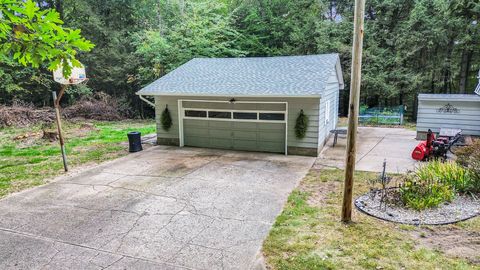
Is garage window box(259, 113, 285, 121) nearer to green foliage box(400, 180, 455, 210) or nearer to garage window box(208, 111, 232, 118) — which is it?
garage window box(208, 111, 232, 118)

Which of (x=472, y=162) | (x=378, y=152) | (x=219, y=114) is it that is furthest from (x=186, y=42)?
(x=472, y=162)

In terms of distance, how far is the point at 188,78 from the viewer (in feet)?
39.6

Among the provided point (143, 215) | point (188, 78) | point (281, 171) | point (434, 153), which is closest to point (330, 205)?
point (281, 171)

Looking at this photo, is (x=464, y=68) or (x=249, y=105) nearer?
(x=249, y=105)

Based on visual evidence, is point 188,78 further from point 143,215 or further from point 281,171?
point 143,215

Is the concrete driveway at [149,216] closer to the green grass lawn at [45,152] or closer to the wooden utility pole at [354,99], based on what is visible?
the green grass lawn at [45,152]

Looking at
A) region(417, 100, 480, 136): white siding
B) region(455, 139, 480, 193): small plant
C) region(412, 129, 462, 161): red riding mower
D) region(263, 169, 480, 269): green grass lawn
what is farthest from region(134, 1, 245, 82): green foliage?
region(263, 169, 480, 269): green grass lawn

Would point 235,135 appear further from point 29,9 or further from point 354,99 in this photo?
point 29,9

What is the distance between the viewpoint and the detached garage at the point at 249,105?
984 cm

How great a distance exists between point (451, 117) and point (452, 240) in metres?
8.97

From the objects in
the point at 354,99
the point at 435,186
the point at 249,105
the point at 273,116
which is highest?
the point at 354,99

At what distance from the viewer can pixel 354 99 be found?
4785 mm

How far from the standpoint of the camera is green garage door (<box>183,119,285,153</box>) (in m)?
10.5

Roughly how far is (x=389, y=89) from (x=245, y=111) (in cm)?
1145
